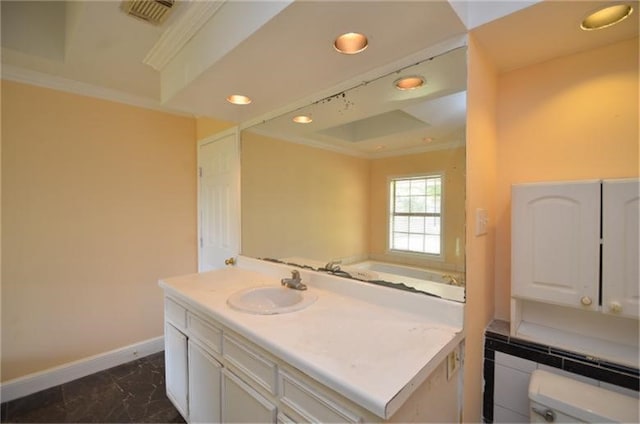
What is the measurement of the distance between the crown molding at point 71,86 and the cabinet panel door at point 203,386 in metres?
2.10

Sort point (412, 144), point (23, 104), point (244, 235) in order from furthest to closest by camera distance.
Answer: point (244, 235) → point (23, 104) → point (412, 144)

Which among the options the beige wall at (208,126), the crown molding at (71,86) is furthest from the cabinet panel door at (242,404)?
the crown molding at (71,86)

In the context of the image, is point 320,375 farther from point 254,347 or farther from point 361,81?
point 361,81

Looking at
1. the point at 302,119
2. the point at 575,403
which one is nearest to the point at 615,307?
the point at 575,403

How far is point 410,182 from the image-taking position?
151 cm

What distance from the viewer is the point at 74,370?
2.19m

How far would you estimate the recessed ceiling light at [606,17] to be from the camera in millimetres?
1018

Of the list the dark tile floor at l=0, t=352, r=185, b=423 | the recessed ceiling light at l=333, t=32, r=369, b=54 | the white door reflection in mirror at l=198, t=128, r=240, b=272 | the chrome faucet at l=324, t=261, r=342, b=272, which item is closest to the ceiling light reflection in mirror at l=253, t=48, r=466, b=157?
the recessed ceiling light at l=333, t=32, r=369, b=54

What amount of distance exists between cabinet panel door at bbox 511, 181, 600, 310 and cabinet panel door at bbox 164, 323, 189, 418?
183 centimetres

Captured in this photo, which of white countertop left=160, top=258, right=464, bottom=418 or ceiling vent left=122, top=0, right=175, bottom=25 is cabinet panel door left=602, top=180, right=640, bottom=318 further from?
ceiling vent left=122, top=0, right=175, bottom=25

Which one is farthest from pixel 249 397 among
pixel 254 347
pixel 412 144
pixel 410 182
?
pixel 412 144

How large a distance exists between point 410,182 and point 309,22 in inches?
35.1

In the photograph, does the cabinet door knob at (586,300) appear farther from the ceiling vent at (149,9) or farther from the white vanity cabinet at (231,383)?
the ceiling vent at (149,9)

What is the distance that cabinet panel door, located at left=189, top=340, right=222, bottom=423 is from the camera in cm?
140
